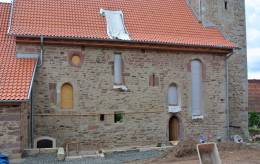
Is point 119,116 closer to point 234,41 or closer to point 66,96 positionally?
point 66,96

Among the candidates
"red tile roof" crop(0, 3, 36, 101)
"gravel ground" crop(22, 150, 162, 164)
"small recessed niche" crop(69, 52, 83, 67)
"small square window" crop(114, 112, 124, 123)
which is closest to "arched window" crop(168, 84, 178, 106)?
"small square window" crop(114, 112, 124, 123)

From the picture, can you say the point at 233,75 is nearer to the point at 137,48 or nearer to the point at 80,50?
the point at 137,48

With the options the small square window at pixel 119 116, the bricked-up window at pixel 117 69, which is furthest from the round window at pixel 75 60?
the small square window at pixel 119 116

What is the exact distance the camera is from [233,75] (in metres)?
22.0

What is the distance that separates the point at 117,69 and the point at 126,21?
2766mm

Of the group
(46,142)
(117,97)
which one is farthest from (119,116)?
(46,142)

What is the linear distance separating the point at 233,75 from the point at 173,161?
34.1ft

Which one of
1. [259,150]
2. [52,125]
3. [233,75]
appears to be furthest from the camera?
[233,75]

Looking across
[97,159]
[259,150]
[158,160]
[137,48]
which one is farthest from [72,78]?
[259,150]

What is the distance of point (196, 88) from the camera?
63.9 ft

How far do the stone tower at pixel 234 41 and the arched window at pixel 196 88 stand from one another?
3.09 m

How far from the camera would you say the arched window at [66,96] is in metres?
16.9

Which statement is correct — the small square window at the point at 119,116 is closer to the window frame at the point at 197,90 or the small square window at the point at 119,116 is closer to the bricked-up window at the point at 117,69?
the bricked-up window at the point at 117,69

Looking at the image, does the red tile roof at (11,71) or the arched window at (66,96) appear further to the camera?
the arched window at (66,96)
